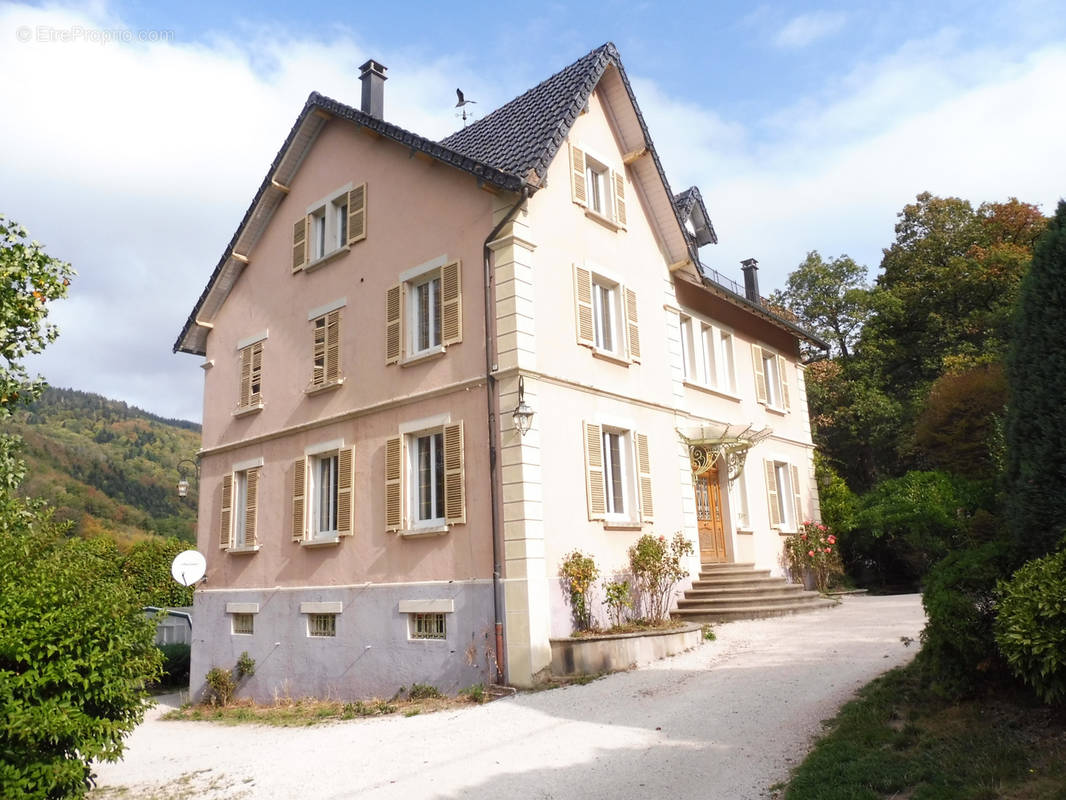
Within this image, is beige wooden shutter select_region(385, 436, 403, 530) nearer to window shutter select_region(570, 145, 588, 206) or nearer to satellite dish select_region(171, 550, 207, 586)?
window shutter select_region(570, 145, 588, 206)

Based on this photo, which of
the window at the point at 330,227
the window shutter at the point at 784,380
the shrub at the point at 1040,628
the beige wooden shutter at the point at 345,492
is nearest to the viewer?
the shrub at the point at 1040,628

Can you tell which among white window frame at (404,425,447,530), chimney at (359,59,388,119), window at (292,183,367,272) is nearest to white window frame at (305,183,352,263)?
window at (292,183,367,272)

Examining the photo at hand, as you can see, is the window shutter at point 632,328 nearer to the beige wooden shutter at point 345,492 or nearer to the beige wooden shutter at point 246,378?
the beige wooden shutter at point 345,492

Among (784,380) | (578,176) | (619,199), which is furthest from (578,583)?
(784,380)

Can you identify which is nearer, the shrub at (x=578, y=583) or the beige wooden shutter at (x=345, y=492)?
the shrub at (x=578, y=583)

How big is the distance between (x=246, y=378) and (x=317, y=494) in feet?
11.9

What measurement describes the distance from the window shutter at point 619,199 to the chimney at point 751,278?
8.00 metres

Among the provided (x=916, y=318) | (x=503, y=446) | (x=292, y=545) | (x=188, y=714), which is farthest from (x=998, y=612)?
(x=916, y=318)

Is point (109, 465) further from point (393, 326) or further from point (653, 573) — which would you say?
point (653, 573)

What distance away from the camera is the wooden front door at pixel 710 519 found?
1588cm

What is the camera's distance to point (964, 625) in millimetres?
6516

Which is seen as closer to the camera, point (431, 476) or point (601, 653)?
point (601, 653)

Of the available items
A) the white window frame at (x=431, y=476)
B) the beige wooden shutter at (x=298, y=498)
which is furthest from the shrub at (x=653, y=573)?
the beige wooden shutter at (x=298, y=498)

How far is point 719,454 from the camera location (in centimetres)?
1531
